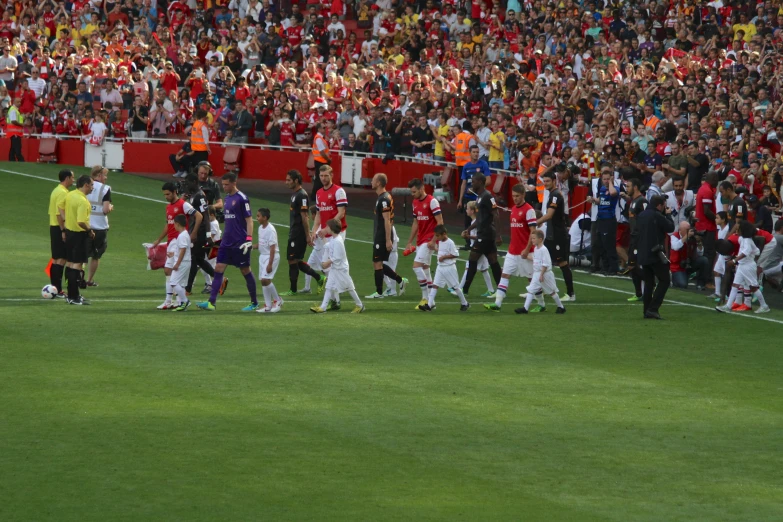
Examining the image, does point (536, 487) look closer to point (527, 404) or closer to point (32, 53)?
point (527, 404)

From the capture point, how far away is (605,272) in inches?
953

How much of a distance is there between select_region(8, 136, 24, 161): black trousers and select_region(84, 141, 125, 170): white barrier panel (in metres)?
2.29

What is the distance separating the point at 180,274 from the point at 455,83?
1668 cm

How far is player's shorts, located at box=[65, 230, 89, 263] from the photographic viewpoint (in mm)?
18594

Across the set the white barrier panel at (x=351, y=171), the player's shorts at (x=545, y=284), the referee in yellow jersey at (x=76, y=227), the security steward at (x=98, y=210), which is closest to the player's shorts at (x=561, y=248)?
the player's shorts at (x=545, y=284)

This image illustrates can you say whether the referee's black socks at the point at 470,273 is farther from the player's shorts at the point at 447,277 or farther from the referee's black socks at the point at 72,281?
the referee's black socks at the point at 72,281

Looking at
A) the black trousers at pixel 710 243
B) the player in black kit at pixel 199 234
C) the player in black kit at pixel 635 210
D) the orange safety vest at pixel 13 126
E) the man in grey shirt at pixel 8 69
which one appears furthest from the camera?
the man in grey shirt at pixel 8 69

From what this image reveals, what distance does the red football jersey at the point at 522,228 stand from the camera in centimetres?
1970

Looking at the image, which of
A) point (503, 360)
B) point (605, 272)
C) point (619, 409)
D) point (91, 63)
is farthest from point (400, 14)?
point (619, 409)

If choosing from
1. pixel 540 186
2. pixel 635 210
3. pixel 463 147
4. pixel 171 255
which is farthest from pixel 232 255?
pixel 463 147

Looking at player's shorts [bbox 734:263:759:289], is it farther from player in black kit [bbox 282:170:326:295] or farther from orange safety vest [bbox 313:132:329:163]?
orange safety vest [bbox 313:132:329:163]

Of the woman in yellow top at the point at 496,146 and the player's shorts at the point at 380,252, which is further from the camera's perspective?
the woman in yellow top at the point at 496,146

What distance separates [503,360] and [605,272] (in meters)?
9.13

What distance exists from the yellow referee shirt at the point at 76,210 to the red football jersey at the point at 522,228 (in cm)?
654
